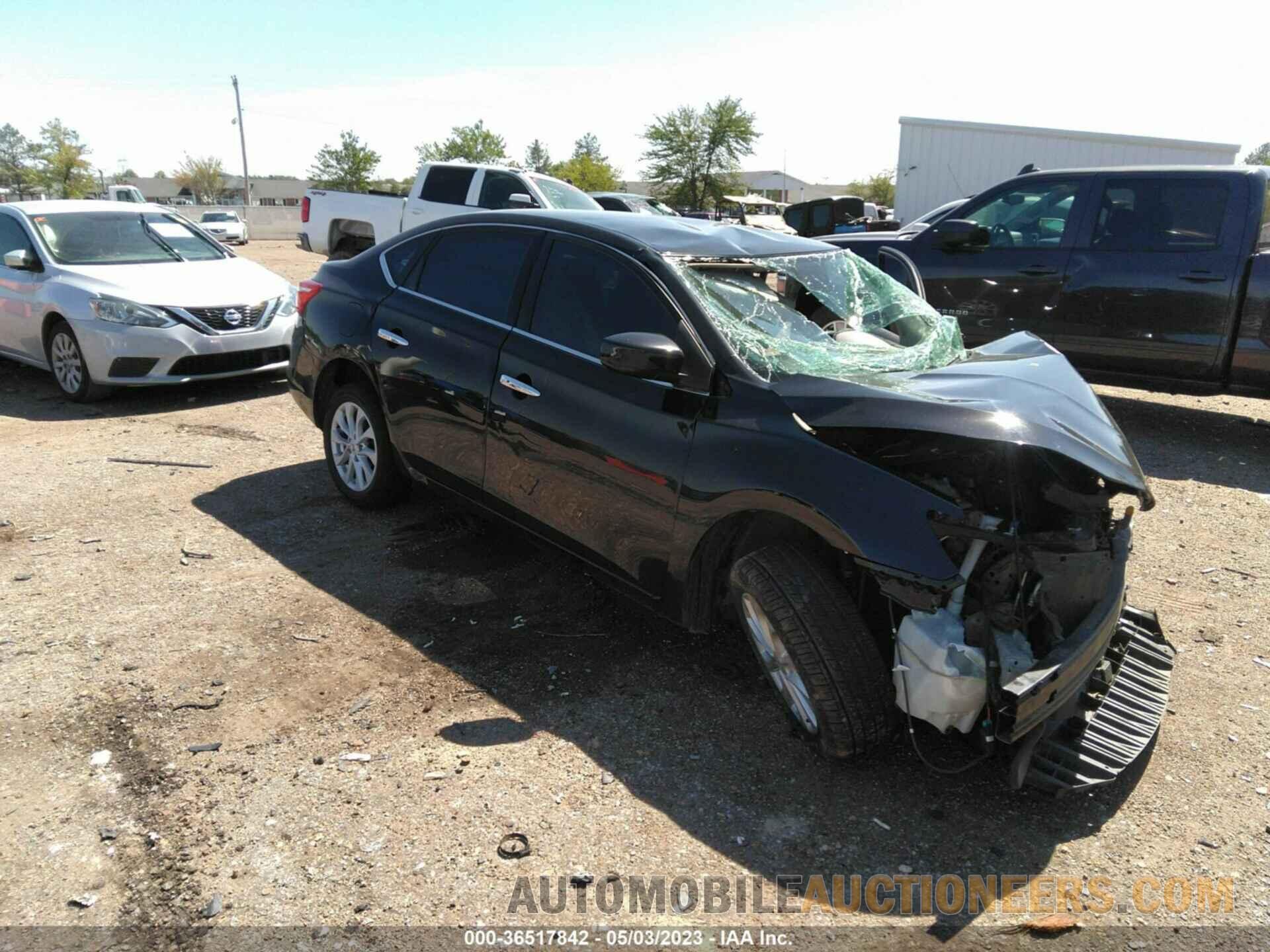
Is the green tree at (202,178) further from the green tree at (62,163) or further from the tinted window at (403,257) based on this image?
the tinted window at (403,257)

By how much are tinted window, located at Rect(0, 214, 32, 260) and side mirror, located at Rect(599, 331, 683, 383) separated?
7.54 metres

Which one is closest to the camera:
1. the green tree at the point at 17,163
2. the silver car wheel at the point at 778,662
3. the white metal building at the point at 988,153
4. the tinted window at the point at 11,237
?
the silver car wheel at the point at 778,662

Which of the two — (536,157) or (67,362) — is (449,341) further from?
(536,157)

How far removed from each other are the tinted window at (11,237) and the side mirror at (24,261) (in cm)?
9

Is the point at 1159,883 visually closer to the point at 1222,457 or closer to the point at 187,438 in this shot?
the point at 1222,457

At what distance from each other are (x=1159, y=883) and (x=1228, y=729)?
1064 mm

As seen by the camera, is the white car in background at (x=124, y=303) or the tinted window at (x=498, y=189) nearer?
the white car in background at (x=124, y=303)

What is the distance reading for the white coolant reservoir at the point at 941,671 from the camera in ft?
9.13

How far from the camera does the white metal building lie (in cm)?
2162

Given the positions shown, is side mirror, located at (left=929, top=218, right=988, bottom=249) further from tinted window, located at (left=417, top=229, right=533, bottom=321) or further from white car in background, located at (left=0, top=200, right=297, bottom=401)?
white car in background, located at (left=0, top=200, right=297, bottom=401)

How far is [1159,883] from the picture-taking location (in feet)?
8.86

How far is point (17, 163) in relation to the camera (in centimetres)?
8638

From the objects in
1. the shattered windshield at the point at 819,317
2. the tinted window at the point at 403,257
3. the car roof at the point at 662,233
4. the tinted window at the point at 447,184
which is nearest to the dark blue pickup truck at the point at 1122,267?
the shattered windshield at the point at 819,317

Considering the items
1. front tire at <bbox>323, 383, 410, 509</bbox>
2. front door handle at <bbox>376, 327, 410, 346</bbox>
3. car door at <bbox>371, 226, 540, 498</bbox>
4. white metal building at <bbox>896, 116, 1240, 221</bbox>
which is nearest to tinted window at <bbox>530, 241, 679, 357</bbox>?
car door at <bbox>371, 226, 540, 498</bbox>
